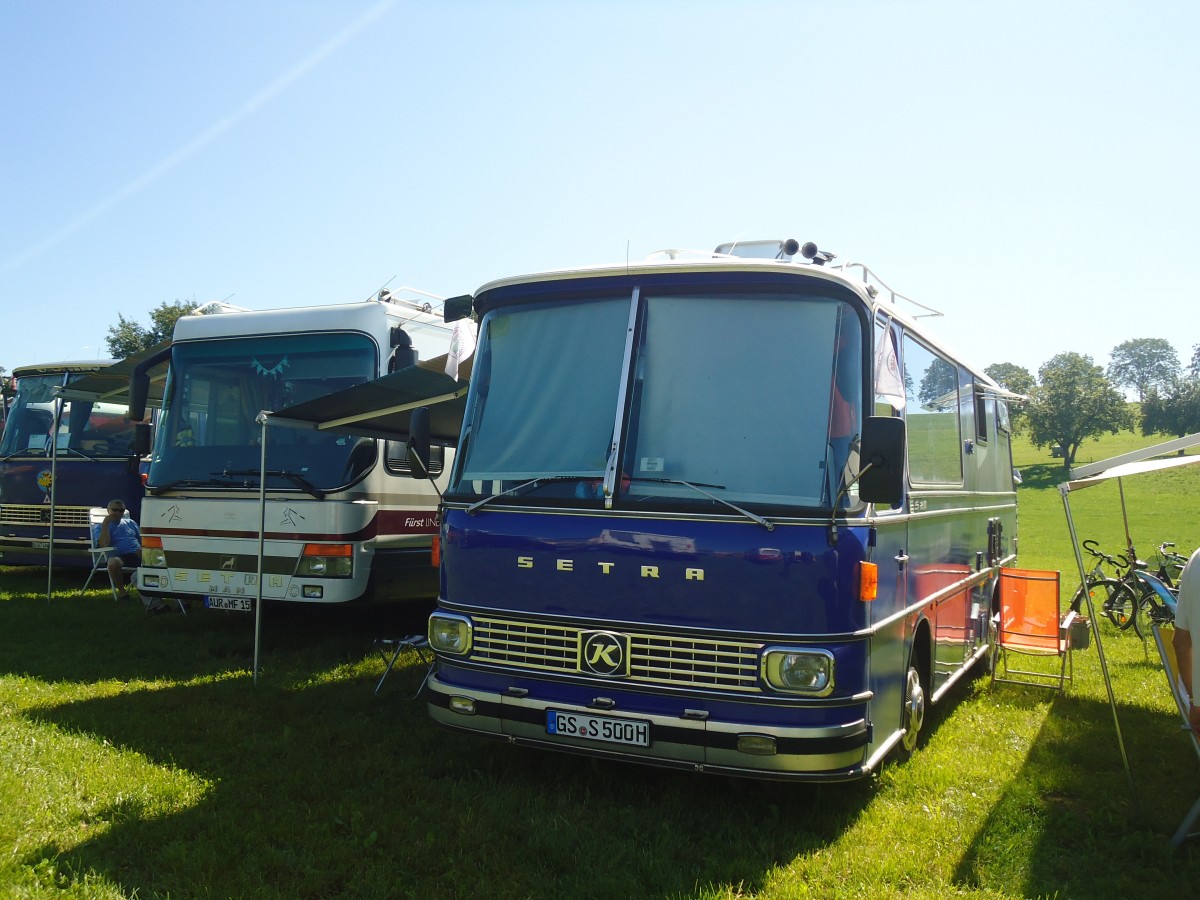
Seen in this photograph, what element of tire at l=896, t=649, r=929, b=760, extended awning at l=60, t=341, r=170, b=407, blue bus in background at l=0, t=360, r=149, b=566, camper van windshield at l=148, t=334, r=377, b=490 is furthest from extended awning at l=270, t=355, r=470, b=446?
blue bus in background at l=0, t=360, r=149, b=566

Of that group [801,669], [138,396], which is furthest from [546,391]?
[138,396]

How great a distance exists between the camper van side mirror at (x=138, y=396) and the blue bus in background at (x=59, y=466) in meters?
4.37

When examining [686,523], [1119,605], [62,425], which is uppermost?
[62,425]

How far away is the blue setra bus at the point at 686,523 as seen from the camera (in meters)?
4.88

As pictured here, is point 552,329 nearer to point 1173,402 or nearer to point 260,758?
point 260,758

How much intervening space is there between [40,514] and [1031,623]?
42.5ft

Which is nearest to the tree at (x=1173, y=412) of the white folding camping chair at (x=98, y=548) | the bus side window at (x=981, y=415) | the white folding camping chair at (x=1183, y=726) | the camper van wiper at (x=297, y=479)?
the bus side window at (x=981, y=415)

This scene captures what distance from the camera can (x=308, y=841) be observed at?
495 cm

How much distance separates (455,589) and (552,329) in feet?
5.25

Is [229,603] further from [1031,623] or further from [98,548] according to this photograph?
[1031,623]

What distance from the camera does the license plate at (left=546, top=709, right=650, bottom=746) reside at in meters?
5.06

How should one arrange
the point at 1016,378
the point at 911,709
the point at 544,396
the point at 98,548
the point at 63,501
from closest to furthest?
1. the point at 544,396
2. the point at 911,709
3. the point at 98,548
4. the point at 63,501
5. the point at 1016,378

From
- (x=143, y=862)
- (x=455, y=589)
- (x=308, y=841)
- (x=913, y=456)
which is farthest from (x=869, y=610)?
(x=143, y=862)

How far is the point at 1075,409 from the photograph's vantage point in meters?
75.5
